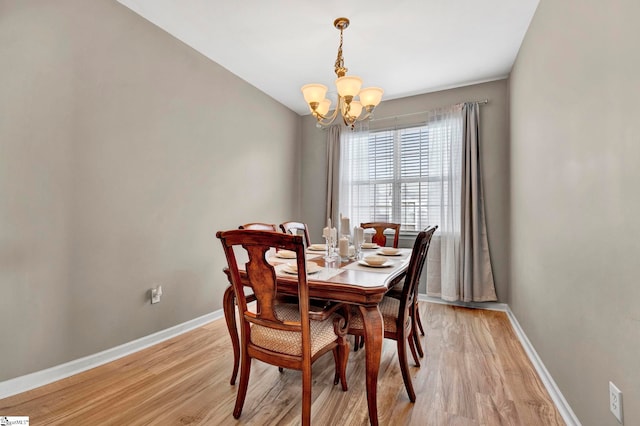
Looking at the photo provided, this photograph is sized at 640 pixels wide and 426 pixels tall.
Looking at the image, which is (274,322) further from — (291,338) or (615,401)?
(615,401)

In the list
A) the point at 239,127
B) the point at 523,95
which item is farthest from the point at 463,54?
the point at 239,127

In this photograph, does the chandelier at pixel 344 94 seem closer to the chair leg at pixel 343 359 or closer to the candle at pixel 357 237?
the candle at pixel 357 237

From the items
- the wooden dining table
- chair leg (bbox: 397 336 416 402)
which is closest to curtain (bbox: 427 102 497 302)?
chair leg (bbox: 397 336 416 402)

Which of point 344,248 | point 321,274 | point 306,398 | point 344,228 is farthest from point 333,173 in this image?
point 306,398

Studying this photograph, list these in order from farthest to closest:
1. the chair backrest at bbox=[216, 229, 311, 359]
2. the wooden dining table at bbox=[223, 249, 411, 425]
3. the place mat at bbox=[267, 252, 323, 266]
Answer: the place mat at bbox=[267, 252, 323, 266] → the wooden dining table at bbox=[223, 249, 411, 425] → the chair backrest at bbox=[216, 229, 311, 359]

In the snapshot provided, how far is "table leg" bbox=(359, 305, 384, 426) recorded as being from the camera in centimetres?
145

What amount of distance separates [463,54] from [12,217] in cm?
372

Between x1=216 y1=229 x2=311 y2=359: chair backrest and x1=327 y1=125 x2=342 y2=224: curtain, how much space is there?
2812 millimetres

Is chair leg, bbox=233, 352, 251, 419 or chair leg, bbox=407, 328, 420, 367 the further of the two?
chair leg, bbox=407, 328, 420, 367

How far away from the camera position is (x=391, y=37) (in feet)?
8.64

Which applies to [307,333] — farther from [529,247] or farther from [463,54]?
[463,54]

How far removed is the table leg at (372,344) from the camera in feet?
4.77

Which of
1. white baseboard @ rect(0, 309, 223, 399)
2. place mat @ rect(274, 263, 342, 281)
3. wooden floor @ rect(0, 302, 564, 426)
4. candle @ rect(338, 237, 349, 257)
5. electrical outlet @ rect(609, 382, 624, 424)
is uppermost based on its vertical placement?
candle @ rect(338, 237, 349, 257)

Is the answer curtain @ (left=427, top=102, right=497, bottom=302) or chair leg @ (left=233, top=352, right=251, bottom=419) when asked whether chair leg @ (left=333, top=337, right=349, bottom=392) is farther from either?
curtain @ (left=427, top=102, right=497, bottom=302)
